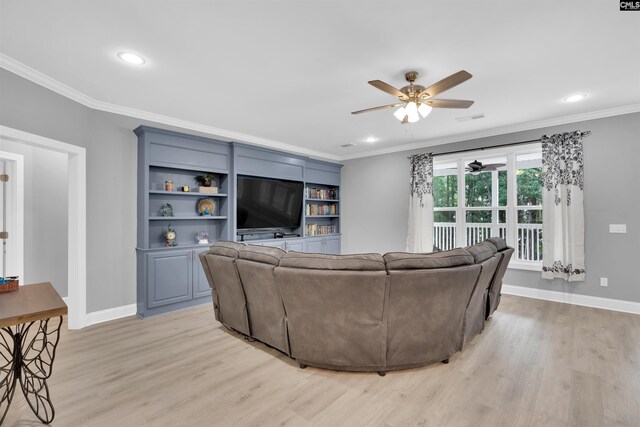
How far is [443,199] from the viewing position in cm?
555

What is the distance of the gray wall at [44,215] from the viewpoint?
3803 millimetres

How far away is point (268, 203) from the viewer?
17.4 ft

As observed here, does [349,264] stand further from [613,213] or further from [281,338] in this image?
[613,213]

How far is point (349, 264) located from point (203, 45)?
2101 millimetres

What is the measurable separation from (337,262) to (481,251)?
1.42 metres

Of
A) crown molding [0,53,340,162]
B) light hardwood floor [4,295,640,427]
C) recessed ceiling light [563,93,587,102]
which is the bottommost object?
light hardwood floor [4,295,640,427]

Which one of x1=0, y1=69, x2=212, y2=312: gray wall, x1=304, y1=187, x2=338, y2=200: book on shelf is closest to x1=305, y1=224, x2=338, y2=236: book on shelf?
x1=304, y1=187, x2=338, y2=200: book on shelf

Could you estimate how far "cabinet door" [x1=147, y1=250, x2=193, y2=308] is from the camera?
3.74 meters

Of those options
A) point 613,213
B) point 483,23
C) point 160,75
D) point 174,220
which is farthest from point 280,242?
point 613,213

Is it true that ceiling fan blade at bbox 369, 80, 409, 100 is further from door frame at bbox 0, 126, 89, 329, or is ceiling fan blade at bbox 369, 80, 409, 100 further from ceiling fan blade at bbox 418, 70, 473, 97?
door frame at bbox 0, 126, 89, 329

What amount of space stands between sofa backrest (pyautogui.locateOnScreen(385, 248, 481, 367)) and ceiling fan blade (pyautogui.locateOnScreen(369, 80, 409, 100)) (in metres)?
1.39

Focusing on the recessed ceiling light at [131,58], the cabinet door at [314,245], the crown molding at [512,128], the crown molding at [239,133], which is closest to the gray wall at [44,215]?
the crown molding at [239,133]

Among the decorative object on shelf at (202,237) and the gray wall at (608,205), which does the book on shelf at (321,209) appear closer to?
the decorative object on shelf at (202,237)

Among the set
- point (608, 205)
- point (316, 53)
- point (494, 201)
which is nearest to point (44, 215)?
point (316, 53)
